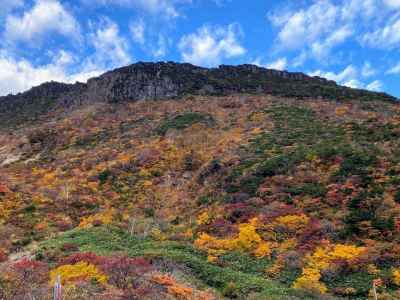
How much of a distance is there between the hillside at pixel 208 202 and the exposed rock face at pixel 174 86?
25.5 ft

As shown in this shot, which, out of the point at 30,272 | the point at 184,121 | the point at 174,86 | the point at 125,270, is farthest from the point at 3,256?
the point at 174,86

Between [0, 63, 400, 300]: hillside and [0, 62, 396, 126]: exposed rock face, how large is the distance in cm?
778

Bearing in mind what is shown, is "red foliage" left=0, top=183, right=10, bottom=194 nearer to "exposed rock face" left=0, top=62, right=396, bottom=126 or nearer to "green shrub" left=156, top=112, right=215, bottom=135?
"green shrub" left=156, top=112, right=215, bottom=135

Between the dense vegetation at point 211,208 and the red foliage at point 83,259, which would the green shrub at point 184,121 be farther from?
the red foliage at point 83,259

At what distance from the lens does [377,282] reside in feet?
53.3

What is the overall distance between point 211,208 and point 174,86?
5358 cm

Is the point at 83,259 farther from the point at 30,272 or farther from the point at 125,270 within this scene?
the point at 125,270

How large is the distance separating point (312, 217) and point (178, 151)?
2469 cm

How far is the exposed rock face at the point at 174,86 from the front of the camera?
78.2 metres

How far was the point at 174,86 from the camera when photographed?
80625mm

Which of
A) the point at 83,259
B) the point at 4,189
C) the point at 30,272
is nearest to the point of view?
the point at 30,272

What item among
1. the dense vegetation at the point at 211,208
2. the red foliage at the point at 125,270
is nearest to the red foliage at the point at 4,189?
the dense vegetation at the point at 211,208

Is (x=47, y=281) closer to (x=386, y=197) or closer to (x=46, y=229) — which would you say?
(x=46, y=229)

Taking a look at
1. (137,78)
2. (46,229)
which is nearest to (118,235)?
(46,229)
